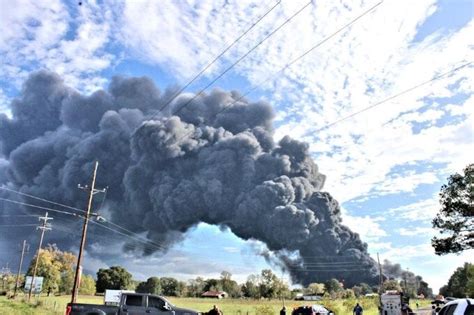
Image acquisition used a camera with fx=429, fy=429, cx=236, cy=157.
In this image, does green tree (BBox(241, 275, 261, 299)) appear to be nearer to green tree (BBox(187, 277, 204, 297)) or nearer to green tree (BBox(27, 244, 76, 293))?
green tree (BBox(187, 277, 204, 297))

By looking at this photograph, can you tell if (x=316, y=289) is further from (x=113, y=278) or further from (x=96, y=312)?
(x=96, y=312)

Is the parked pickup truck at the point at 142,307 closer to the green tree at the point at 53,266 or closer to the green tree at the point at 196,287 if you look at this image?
the green tree at the point at 53,266

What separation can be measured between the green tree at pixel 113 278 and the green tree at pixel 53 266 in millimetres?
8042

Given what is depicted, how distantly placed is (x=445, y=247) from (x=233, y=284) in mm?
110640

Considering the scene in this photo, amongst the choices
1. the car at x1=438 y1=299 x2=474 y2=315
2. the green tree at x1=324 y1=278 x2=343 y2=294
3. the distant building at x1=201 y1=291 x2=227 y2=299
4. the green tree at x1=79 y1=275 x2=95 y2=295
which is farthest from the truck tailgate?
the green tree at x1=324 y1=278 x2=343 y2=294

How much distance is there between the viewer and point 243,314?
53312 mm

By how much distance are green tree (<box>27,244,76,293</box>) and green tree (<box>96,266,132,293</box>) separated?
804cm

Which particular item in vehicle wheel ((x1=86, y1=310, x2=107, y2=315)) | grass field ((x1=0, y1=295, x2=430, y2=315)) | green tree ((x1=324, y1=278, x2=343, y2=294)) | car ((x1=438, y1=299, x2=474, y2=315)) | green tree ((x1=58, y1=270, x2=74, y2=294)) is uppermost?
green tree ((x1=324, y1=278, x2=343, y2=294))

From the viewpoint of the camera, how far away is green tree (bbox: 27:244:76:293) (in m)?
95.0

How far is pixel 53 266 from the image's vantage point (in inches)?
3821

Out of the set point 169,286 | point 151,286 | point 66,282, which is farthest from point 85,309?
point 169,286

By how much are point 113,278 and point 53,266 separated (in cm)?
1543

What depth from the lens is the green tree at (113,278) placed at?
105625 mm

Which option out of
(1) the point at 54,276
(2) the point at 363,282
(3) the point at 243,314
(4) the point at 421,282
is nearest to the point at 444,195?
(3) the point at 243,314
